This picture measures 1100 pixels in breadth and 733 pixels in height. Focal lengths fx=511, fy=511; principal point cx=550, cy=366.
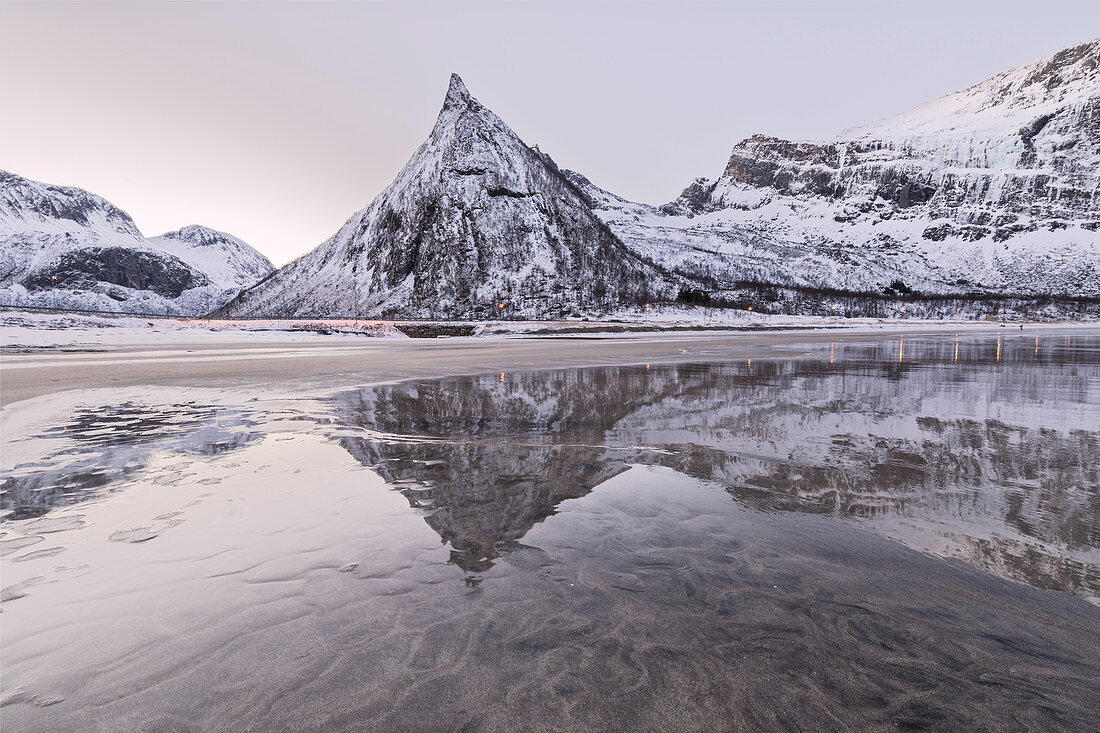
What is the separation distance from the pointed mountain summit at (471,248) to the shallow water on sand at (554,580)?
9753cm

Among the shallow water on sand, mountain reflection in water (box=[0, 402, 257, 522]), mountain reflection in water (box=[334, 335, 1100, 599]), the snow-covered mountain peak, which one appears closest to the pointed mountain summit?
the snow-covered mountain peak

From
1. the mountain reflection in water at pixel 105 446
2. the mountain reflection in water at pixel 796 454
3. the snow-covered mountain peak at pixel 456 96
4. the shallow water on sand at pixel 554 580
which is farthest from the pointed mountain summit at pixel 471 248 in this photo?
the shallow water on sand at pixel 554 580

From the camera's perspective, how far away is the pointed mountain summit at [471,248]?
11188cm

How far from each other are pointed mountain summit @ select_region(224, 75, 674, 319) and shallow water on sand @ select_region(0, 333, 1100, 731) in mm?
97534

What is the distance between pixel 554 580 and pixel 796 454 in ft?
15.5

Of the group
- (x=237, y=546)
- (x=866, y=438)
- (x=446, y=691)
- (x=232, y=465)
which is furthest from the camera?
(x=866, y=438)

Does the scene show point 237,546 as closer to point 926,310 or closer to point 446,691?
point 446,691

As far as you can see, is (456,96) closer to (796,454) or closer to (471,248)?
(471,248)

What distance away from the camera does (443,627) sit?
324cm

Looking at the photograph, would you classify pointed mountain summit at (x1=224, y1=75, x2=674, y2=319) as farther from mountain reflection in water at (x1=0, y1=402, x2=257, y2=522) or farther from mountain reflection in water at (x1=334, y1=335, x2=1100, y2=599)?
mountain reflection in water at (x1=0, y1=402, x2=257, y2=522)

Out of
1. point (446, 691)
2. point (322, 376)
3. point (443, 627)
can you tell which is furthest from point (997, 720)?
point (322, 376)

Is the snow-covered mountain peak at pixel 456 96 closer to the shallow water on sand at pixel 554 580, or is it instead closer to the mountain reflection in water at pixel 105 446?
the mountain reflection in water at pixel 105 446

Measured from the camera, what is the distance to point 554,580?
3865mm

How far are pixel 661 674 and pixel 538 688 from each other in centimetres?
68
